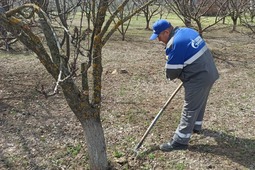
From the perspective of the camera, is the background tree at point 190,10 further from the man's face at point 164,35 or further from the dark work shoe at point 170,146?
the dark work shoe at point 170,146

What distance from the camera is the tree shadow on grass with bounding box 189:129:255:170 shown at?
11.8 feet

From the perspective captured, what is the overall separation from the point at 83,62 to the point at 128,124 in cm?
173

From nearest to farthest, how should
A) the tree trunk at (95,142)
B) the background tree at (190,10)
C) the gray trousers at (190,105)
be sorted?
the tree trunk at (95,142) → the gray trousers at (190,105) → the background tree at (190,10)

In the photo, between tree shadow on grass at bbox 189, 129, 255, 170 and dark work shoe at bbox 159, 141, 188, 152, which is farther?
dark work shoe at bbox 159, 141, 188, 152

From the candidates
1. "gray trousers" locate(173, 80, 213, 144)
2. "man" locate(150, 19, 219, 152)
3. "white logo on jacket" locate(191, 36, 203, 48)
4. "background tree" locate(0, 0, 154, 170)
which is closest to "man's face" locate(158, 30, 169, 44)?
"man" locate(150, 19, 219, 152)

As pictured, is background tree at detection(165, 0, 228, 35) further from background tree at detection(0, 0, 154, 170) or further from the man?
background tree at detection(0, 0, 154, 170)

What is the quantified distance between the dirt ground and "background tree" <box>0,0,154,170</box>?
0.55 m

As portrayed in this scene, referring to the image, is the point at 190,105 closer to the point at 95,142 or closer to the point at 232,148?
the point at 232,148

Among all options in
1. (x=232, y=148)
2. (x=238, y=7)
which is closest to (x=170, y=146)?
(x=232, y=148)

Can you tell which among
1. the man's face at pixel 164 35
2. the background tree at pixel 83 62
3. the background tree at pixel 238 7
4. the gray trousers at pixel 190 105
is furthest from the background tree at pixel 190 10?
the background tree at pixel 83 62

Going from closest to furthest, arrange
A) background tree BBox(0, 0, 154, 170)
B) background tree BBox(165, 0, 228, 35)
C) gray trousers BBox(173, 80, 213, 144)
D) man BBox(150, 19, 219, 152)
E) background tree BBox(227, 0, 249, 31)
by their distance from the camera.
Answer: background tree BBox(0, 0, 154, 170) → man BBox(150, 19, 219, 152) → gray trousers BBox(173, 80, 213, 144) → background tree BBox(227, 0, 249, 31) → background tree BBox(165, 0, 228, 35)

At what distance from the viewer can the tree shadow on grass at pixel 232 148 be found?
361 cm

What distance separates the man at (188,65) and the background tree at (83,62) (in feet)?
2.46

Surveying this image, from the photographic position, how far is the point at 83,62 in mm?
3078
